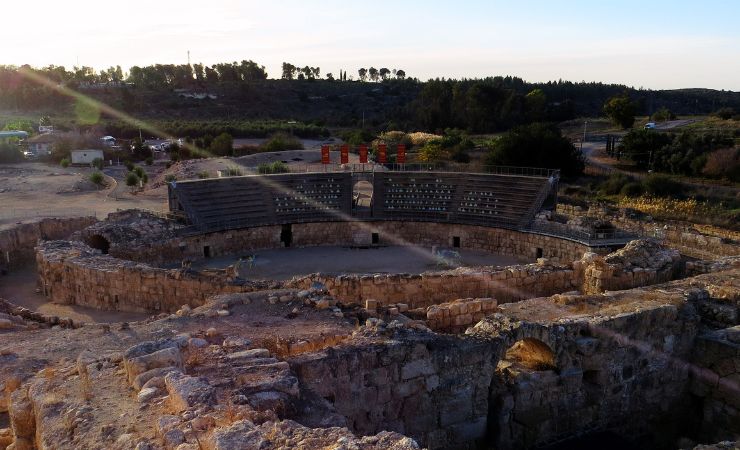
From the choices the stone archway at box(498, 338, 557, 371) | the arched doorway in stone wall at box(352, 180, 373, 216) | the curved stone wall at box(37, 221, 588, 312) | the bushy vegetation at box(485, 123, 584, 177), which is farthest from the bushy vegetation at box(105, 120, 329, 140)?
the stone archway at box(498, 338, 557, 371)

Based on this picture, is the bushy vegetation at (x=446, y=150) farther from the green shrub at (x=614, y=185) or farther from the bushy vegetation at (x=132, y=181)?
the bushy vegetation at (x=132, y=181)

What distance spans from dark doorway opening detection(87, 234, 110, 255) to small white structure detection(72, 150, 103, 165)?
26.5 m

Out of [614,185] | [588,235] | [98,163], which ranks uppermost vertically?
[614,185]

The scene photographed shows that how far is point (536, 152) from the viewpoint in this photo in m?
34.0

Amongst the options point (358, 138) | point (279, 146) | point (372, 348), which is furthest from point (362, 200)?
point (358, 138)

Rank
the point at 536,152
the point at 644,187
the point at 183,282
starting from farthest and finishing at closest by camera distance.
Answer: the point at 536,152 < the point at 644,187 < the point at 183,282

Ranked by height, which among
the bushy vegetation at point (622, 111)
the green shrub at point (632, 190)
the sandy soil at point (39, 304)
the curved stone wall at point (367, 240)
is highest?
the bushy vegetation at point (622, 111)

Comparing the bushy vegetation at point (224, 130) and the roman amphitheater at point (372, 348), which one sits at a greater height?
the bushy vegetation at point (224, 130)

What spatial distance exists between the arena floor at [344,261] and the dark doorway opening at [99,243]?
127 inches

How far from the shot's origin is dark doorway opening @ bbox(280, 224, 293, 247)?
2578 cm


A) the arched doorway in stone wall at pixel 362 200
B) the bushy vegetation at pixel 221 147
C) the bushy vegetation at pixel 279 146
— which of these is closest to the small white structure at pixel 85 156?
the bushy vegetation at pixel 221 147

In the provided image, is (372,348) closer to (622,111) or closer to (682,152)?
(682,152)

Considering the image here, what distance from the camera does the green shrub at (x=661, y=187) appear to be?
30.2m

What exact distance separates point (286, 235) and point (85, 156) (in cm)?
2763
